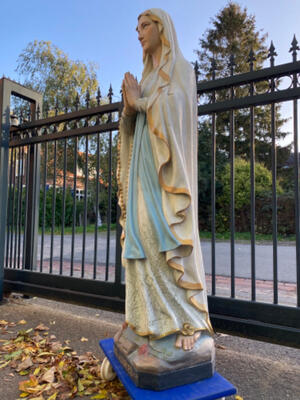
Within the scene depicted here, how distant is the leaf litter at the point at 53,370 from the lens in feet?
6.59

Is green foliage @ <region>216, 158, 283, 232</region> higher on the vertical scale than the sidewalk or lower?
higher

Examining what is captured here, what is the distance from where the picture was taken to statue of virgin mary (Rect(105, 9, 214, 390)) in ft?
5.54

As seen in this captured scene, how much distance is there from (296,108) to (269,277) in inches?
176

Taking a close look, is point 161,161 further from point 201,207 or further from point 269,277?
point 201,207

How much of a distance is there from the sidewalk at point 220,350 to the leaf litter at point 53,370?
0.08m

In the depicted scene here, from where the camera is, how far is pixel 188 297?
68.5 inches

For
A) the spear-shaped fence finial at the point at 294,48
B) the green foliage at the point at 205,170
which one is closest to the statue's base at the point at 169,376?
the spear-shaped fence finial at the point at 294,48

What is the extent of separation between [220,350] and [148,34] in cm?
268

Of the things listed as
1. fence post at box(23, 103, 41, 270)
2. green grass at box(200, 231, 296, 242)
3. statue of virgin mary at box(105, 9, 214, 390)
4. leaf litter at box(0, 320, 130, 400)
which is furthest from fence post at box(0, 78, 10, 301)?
green grass at box(200, 231, 296, 242)

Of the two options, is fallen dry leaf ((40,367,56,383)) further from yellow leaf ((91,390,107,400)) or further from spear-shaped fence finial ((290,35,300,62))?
spear-shaped fence finial ((290,35,300,62))

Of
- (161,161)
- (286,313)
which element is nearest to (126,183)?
(161,161)

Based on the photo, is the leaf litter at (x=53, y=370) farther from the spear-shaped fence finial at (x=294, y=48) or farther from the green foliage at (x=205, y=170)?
the green foliage at (x=205, y=170)

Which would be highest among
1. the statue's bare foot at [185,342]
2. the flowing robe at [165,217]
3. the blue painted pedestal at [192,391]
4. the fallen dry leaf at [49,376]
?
the flowing robe at [165,217]

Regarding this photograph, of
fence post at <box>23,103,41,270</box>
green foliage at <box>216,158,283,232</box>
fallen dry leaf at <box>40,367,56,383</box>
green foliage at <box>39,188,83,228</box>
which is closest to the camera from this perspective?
fallen dry leaf at <box>40,367,56,383</box>
